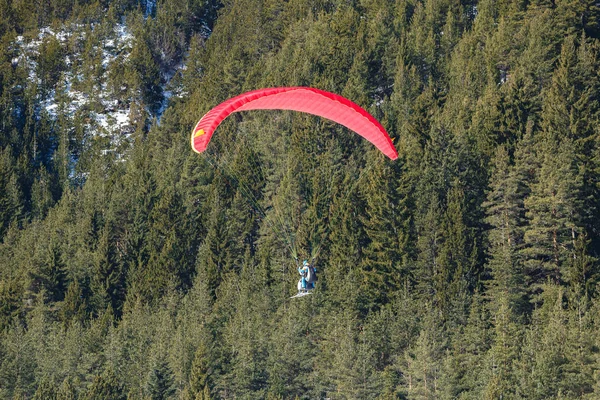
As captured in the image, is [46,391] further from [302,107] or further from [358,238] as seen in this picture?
[302,107]

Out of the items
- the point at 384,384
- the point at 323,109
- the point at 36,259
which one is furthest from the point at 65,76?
the point at 323,109

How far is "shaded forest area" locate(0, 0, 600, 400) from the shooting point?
176ft

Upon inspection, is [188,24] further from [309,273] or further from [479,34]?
[309,273]

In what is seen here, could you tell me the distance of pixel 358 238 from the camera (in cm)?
6431

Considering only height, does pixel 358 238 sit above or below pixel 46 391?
above

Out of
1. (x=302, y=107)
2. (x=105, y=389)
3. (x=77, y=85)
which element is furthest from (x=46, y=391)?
(x=77, y=85)

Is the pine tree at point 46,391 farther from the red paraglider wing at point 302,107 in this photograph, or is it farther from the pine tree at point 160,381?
the red paraglider wing at point 302,107

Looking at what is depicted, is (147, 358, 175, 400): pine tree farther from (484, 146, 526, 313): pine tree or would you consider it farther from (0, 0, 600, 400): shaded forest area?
(484, 146, 526, 313): pine tree

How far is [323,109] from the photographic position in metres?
37.3

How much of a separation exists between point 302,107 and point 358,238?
27946 mm

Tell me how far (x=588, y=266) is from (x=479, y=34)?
4092 centimetres

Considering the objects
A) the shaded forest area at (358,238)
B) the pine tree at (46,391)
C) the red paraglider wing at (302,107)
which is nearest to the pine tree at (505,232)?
the shaded forest area at (358,238)

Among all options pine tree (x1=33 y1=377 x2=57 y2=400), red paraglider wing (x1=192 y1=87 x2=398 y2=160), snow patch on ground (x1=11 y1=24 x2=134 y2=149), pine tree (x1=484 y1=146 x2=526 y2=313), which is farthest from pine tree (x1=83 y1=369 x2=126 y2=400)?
snow patch on ground (x1=11 y1=24 x2=134 y2=149)

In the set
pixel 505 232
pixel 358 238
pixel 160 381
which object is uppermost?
pixel 358 238
